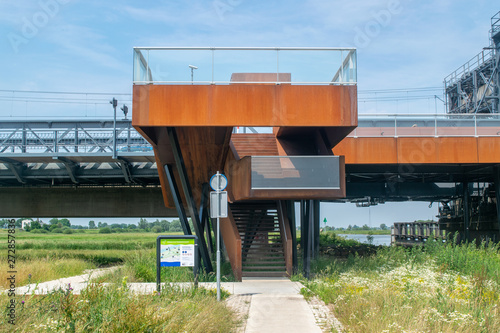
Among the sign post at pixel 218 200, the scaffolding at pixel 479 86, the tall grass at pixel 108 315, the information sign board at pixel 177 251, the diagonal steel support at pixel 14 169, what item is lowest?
the tall grass at pixel 108 315

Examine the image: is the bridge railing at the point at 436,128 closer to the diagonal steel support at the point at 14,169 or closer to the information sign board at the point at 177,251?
the information sign board at the point at 177,251

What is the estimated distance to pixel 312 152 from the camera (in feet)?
59.1

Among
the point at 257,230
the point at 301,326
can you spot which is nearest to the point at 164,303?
the point at 301,326

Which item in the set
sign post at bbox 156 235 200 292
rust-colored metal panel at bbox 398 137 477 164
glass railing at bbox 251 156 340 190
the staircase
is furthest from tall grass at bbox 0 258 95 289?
rust-colored metal panel at bbox 398 137 477 164

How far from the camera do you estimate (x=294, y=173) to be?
14.5 m

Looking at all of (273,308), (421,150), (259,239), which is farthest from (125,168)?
(273,308)

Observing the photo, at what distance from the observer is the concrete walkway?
27.5 feet

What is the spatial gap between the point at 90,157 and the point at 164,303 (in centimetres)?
2049

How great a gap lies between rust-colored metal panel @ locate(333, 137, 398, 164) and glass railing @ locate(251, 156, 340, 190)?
6.00 m

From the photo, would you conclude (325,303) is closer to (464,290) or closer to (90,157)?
(464,290)

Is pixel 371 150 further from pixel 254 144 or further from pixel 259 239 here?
pixel 259 239

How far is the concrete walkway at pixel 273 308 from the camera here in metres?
8.38

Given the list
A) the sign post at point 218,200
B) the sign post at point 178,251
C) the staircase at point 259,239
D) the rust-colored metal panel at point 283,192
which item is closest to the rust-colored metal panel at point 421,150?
the staircase at point 259,239

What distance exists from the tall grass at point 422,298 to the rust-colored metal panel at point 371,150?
693 centimetres
